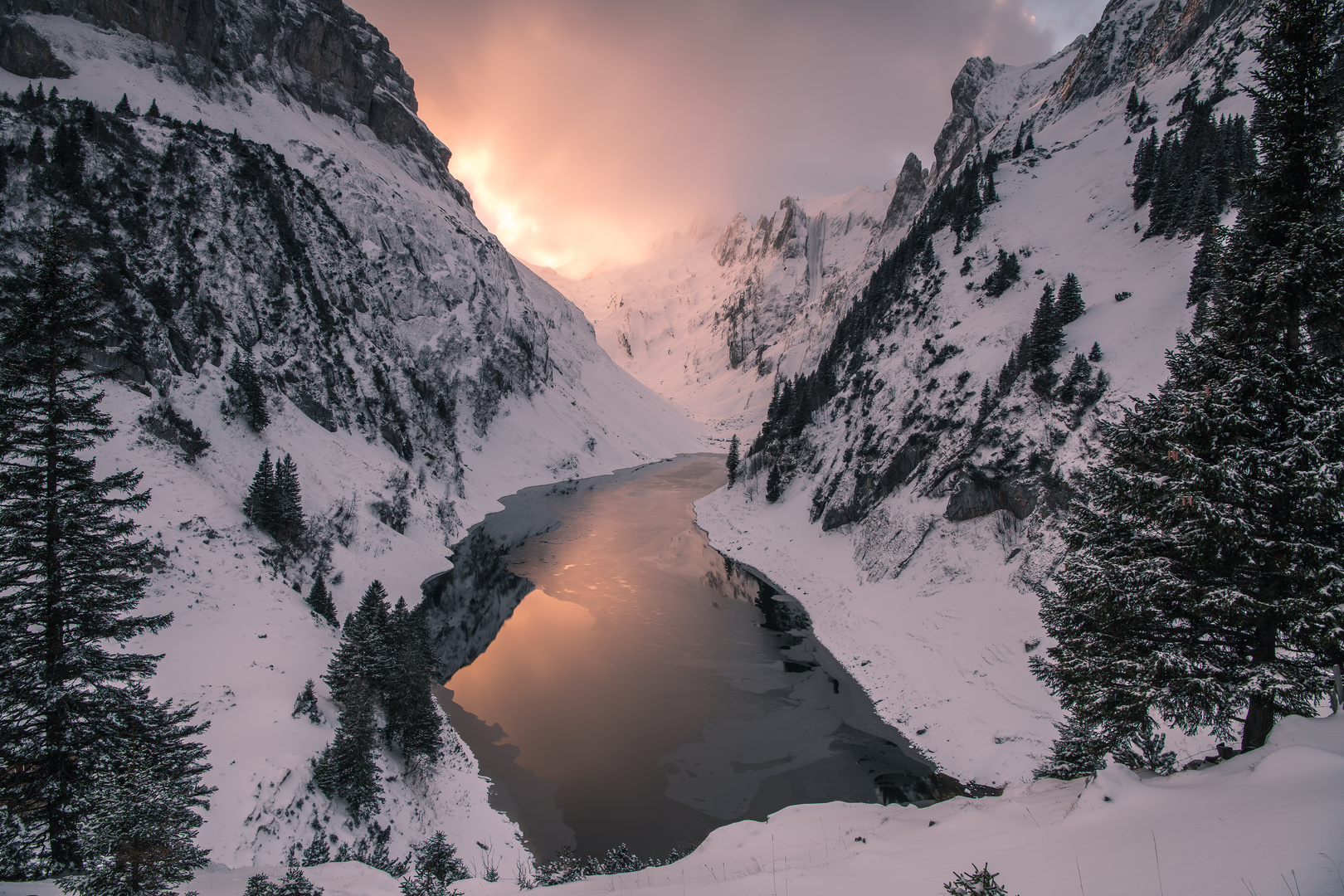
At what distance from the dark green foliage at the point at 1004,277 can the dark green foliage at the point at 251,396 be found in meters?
55.7

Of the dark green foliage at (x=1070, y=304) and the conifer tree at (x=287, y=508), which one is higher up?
the dark green foliage at (x=1070, y=304)

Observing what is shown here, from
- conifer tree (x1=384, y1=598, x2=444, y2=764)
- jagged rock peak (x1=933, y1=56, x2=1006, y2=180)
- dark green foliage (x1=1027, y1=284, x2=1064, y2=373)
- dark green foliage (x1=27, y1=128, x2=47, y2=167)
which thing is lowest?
conifer tree (x1=384, y1=598, x2=444, y2=764)

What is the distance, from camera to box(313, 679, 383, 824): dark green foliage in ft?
53.7

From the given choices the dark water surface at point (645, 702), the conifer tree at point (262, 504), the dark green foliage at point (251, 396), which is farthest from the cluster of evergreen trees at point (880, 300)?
the dark green foliage at point (251, 396)

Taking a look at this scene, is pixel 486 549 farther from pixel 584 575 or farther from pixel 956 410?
pixel 956 410

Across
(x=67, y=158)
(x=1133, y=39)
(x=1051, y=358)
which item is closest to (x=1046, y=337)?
(x=1051, y=358)

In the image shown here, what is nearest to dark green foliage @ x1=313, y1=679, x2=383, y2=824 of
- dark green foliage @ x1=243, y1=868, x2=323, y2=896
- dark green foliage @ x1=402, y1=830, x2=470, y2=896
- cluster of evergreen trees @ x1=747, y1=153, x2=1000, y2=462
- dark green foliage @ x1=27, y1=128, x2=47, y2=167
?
dark green foliage @ x1=402, y1=830, x2=470, y2=896

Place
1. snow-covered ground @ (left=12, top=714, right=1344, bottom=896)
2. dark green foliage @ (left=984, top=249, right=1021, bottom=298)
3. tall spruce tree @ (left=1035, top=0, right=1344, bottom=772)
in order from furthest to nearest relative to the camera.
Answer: dark green foliage @ (left=984, top=249, right=1021, bottom=298)
tall spruce tree @ (left=1035, top=0, right=1344, bottom=772)
snow-covered ground @ (left=12, top=714, right=1344, bottom=896)

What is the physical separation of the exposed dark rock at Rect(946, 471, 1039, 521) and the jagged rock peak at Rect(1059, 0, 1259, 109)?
64.6 metres

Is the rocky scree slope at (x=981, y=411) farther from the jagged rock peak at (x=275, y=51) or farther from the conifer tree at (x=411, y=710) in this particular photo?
the jagged rock peak at (x=275, y=51)

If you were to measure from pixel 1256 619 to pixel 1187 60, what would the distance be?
78.6 metres

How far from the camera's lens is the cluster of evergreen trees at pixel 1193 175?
1265 inches

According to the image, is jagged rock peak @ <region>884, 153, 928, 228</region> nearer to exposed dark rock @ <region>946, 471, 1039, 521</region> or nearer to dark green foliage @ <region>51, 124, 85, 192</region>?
exposed dark rock @ <region>946, 471, 1039, 521</region>

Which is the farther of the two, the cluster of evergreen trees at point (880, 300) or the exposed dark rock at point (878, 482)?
the cluster of evergreen trees at point (880, 300)
